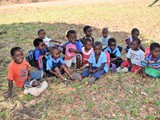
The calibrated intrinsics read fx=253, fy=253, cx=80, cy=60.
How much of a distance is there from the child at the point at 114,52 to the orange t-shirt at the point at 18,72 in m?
1.95

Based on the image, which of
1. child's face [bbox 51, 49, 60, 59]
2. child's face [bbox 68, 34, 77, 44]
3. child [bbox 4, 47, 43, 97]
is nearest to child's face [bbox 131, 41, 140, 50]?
child's face [bbox 68, 34, 77, 44]

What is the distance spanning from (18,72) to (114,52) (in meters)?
2.23

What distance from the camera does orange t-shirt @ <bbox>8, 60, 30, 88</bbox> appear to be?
458 cm

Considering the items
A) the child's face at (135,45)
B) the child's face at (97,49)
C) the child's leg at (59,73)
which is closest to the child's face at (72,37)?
the child's face at (97,49)

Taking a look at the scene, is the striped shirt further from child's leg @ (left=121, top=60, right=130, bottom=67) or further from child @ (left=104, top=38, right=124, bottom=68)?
child @ (left=104, top=38, right=124, bottom=68)

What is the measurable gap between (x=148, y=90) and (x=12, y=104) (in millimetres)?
2434

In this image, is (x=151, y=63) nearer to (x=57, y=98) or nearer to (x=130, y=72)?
(x=130, y=72)

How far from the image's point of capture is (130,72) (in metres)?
5.19

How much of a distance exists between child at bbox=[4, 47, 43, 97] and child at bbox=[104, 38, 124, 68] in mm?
1890

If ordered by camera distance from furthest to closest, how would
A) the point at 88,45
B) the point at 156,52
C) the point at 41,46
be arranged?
1. the point at 41,46
2. the point at 88,45
3. the point at 156,52

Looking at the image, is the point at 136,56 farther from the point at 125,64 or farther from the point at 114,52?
the point at 114,52

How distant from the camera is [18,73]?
4.68 meters

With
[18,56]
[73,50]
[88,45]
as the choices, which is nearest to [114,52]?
[88,45]

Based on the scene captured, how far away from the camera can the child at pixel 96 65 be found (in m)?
4.97
